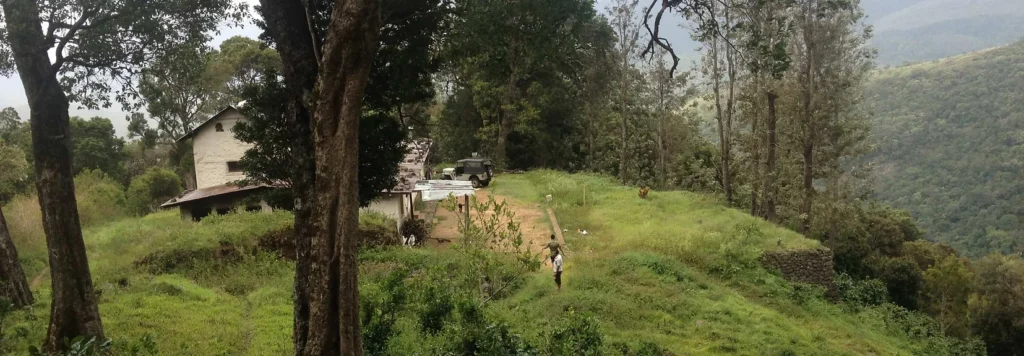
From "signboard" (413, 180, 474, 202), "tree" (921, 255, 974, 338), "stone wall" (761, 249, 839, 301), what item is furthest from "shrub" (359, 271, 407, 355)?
"tree" (921, 255, 974, 338)

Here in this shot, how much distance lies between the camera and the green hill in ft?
134

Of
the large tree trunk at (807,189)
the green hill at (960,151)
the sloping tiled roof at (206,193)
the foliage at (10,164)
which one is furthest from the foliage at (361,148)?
the green hill at (960,151)

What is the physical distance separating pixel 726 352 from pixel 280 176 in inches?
319

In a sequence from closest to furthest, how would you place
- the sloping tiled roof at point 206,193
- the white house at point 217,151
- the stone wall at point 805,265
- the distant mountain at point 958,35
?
1. the stone wall at point 805,265
2. the sloping tiled roof at point 206,193
3. the white house at point 217,151
4. the distant mountain at point 958,35

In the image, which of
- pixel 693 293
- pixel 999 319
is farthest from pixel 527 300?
pixel 999 319

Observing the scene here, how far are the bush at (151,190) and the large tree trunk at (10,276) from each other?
19699 mm

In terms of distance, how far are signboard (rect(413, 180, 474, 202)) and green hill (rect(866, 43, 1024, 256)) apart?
30.4m

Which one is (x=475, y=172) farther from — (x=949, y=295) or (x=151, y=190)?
(x=949, y=295)

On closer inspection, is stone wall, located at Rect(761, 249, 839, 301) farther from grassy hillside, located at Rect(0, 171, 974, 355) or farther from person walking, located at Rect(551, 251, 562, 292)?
person walking, located at Rect(551, 251, 562, 292)

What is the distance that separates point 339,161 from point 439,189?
14224 millimetres

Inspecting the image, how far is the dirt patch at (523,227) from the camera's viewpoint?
17781 mm

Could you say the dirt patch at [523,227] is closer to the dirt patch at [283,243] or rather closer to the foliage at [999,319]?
the dirt patch at [283,243]

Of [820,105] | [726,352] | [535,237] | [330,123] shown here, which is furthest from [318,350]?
[820,105]

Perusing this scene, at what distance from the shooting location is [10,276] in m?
9.84
